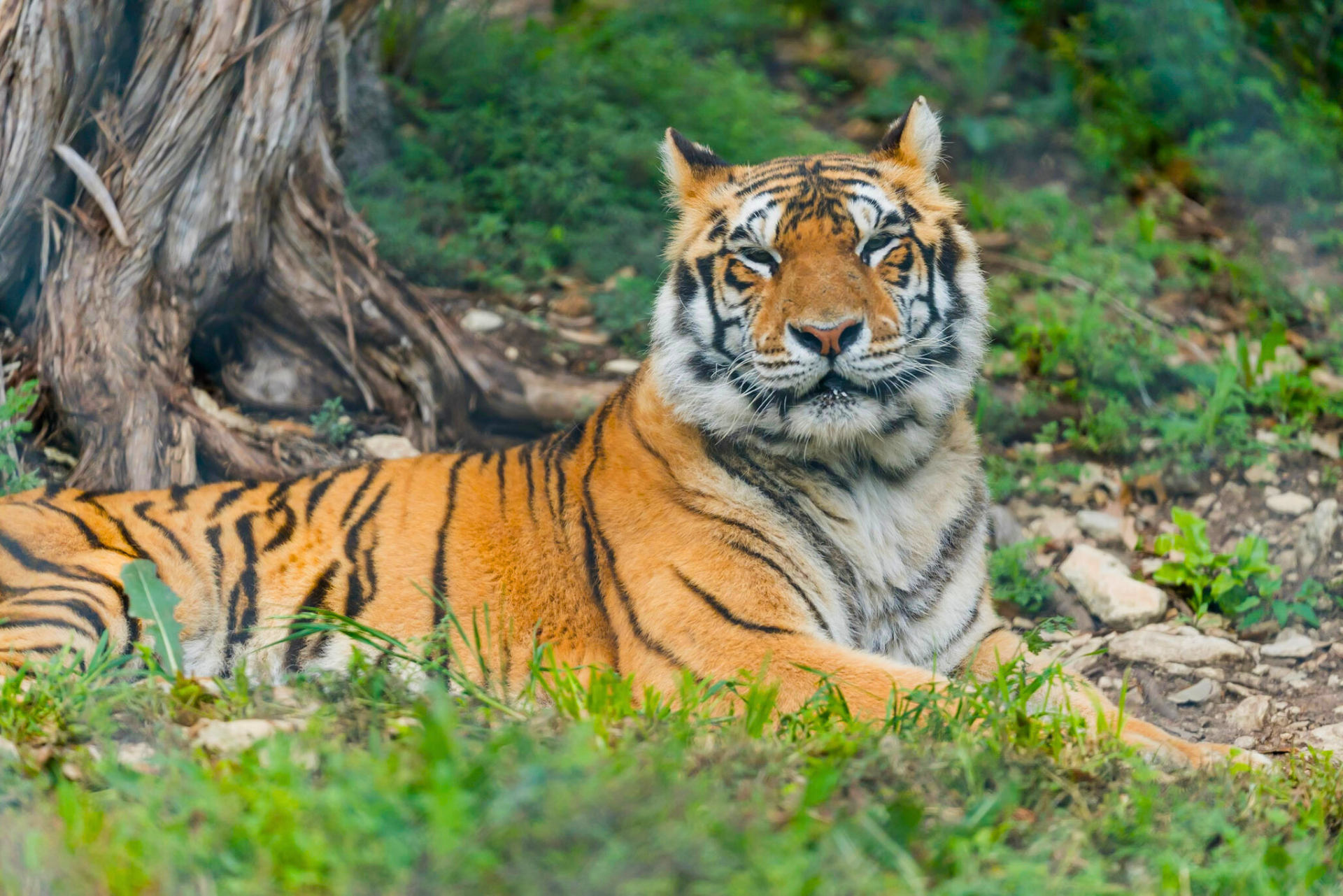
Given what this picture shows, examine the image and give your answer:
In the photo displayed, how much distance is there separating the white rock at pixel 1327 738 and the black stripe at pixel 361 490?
324 cm

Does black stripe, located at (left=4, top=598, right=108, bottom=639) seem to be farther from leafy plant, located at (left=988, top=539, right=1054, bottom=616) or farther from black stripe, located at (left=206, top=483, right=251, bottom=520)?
leafy plant, located at (left=988, top=539, right=1054, bottom=616)

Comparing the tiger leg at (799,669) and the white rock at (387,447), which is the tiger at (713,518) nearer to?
the tiger leg at (799,669)

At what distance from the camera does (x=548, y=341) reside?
5992 millimetres

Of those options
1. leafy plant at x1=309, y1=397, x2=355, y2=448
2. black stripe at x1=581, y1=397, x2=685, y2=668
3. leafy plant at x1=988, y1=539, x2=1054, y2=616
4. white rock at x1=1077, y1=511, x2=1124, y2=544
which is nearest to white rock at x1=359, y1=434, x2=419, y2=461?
leafy plant at x1=309, y1=397, x2=355, y2=448

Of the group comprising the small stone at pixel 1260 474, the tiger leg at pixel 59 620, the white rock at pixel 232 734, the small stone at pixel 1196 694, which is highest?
the white rock at pixel 232 734

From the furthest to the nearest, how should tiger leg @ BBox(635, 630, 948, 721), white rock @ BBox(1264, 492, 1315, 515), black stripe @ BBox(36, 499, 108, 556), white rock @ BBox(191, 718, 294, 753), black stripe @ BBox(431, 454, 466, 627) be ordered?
white rock @ BBox(1264, 492, 1315, 515), black stripe @ BBox(431, 454, 466, 627), black stripe @ BBox(36, 499, 108, 556), tiger leg @ BBox(635, 630, 948, 721), white rock @ BBox(191, 718, 294, 753)

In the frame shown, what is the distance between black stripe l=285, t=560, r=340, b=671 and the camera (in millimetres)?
3955

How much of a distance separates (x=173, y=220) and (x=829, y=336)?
9.45 feet

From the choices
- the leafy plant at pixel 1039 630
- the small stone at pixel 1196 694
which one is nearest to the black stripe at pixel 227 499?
the leafy plant at pixel 1039 630

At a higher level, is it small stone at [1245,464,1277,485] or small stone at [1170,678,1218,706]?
small stone at [1245,464,1277,485]

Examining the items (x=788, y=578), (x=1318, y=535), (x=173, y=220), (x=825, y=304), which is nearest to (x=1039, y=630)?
(x=788, y=578)

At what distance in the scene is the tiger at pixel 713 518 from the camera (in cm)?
344

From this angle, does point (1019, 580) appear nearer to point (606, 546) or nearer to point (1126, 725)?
point (1126, 725)

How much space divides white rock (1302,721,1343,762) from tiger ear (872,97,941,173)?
7.26 feet
